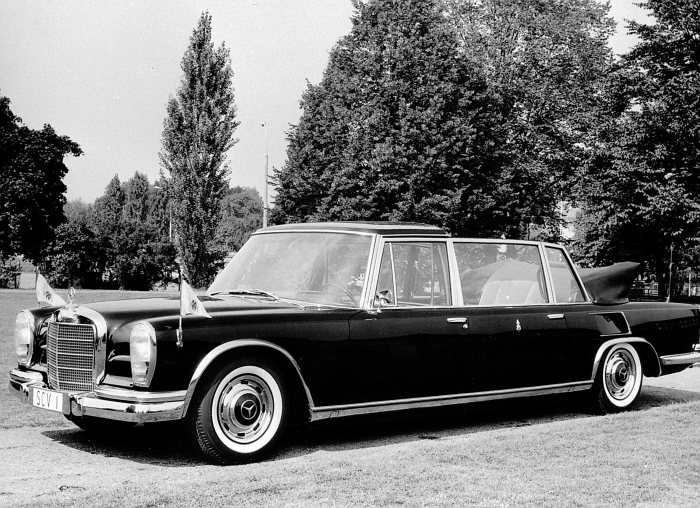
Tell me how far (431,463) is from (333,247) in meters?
2.14

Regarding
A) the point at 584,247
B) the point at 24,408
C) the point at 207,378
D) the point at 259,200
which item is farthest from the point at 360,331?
the point at 259,200

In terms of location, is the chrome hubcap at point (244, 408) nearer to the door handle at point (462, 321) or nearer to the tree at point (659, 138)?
the door handle at point (462, 321)

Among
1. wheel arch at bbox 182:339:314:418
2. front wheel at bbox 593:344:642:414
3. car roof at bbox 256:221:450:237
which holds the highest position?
car roof at bbox 256:221:450:237

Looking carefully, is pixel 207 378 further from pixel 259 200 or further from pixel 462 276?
pixel 259 200

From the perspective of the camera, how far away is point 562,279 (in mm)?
8531

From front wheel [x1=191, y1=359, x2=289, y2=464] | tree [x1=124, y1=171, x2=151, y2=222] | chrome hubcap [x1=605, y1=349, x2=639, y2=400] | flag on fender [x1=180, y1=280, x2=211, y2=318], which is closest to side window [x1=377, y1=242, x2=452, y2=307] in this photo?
front wheel [x1=191, y1=359, x2=289, y2=464]

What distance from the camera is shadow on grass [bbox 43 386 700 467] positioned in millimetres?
6371

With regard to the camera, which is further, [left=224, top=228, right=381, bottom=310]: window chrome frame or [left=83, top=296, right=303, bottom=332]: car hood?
[left=224, top=228, right=381, bottom=310]: window chrome frame

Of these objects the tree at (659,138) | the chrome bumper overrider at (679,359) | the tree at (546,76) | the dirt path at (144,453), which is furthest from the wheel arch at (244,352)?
the tree at (546,76)

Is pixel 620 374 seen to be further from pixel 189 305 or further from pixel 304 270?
pixel 189 305

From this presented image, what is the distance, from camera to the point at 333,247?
23.6ft

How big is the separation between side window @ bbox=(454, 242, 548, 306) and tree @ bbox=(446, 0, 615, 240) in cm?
3296

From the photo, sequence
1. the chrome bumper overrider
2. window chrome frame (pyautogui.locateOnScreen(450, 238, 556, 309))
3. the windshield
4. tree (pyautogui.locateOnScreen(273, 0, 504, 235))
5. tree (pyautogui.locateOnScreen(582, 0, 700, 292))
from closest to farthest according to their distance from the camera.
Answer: the windshield, window chrome frame (pyautogui.locateOnScreen(450, 238, 556, 309)), the chrome bumper overrider, tree (pyautogui.locateOnScreen(273, 0, 504, 235)), tree (pyautogui.locateOnScreen(582, 0, 700, 292))

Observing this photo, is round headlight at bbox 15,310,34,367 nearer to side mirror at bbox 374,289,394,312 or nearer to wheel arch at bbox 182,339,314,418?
wheel arch at bbox 182,339,314,418
